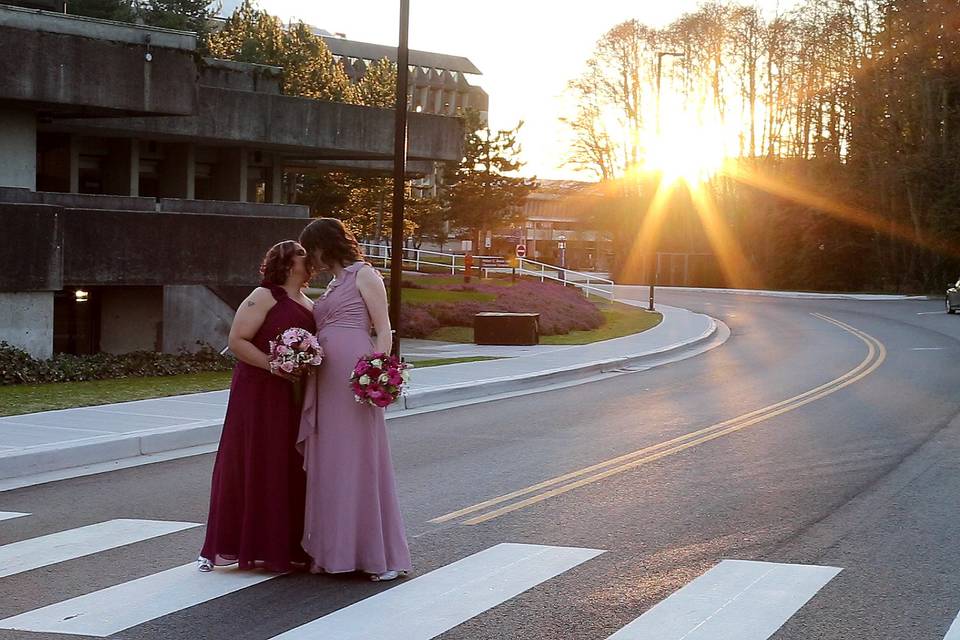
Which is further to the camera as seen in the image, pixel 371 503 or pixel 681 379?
pixel 681 379

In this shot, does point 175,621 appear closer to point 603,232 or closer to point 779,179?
point 779,179

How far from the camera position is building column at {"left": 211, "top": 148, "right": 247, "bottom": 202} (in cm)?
3394

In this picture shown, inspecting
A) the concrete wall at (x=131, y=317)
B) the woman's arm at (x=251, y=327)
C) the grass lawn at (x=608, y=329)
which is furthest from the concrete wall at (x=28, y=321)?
the woman's arm at (x=251, y=327)

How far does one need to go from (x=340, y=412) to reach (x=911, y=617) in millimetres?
3268

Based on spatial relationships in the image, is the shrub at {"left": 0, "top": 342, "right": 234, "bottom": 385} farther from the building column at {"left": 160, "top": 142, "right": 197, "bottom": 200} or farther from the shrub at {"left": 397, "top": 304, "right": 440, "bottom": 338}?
the building column at {"left": 160, "top": 142, "right": 197, "bottom": 200}

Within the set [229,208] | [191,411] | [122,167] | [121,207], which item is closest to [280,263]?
[191,411]

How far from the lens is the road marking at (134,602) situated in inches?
245

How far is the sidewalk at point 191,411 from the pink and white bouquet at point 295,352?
4737 mm

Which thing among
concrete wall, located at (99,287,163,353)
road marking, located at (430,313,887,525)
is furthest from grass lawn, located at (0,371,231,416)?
road marking, located at (430,313,887,525)

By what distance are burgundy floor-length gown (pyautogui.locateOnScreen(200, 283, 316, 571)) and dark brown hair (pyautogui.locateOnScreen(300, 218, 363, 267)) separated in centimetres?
37

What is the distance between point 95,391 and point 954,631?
12.4m

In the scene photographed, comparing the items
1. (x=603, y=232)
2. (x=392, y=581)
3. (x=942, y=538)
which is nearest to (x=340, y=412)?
(x=392, y=581)

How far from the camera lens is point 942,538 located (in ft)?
27.9

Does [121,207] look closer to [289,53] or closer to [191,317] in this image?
[191,317]
